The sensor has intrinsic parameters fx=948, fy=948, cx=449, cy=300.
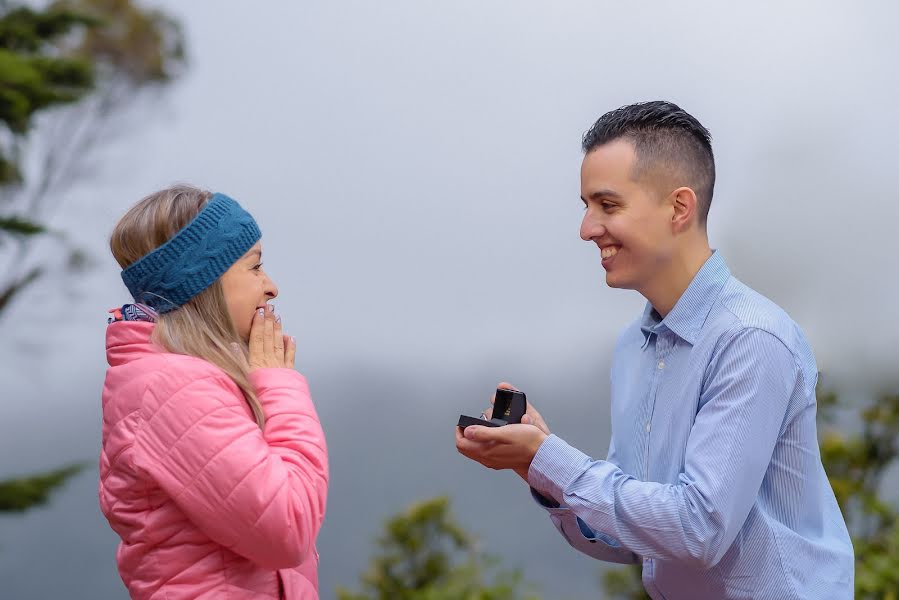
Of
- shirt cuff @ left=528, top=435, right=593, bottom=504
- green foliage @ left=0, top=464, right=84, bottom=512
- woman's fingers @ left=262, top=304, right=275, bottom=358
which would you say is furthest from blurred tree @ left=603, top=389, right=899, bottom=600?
green foliage @ left=0, top=464, right=84, bottom=512

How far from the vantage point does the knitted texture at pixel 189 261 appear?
5.13 feet

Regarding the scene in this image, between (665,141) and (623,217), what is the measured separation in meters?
0.16

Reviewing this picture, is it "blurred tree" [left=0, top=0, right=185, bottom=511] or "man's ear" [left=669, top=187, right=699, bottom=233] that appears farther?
"blurred tree" [left=0, top=0, right=185, bottom=511]

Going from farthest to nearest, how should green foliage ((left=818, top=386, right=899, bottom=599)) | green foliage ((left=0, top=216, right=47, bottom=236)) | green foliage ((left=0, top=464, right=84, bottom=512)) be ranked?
green foliage ((left=0, top=464, right=84, bottom=512)) < green foliage ((left=0, top=216, right=47, bottom=236)) < green foliage ((left=818, top=386, right=899, bottom=599))

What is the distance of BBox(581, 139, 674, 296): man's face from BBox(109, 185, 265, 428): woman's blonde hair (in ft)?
2.12

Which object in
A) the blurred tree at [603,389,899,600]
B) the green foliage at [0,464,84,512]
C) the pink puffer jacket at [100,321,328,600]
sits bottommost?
the green foliage at [0,464,84,512]

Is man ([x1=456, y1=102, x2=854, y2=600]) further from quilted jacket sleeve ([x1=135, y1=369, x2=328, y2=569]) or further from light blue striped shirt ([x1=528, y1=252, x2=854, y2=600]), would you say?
quilted jacket sleeve ([x1=135, y1=369, x2=328, y2=569])

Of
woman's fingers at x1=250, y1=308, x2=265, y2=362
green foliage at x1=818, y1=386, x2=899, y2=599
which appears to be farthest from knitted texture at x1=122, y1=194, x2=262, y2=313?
green foliage at x1=818, y1=386, x2=899, y2=599

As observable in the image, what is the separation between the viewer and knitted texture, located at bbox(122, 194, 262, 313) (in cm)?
156

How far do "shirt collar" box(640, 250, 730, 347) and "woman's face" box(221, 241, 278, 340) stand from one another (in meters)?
0.73

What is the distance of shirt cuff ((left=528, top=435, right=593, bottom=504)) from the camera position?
162cm

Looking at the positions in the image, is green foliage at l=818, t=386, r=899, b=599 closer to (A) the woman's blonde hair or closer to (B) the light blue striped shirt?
(B) the light blue striped shirt

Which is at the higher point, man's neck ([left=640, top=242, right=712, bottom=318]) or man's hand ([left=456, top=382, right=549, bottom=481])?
man's neck ([left=640, top=242, right=712, bottom=318])

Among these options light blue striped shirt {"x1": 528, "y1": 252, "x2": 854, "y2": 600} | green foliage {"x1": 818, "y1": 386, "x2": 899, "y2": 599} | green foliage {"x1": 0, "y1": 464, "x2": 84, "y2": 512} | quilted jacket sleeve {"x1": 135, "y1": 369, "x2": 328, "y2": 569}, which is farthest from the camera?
green foliage {"x1": 0, "y1": 464, "x2": 84, "y2": 512}
